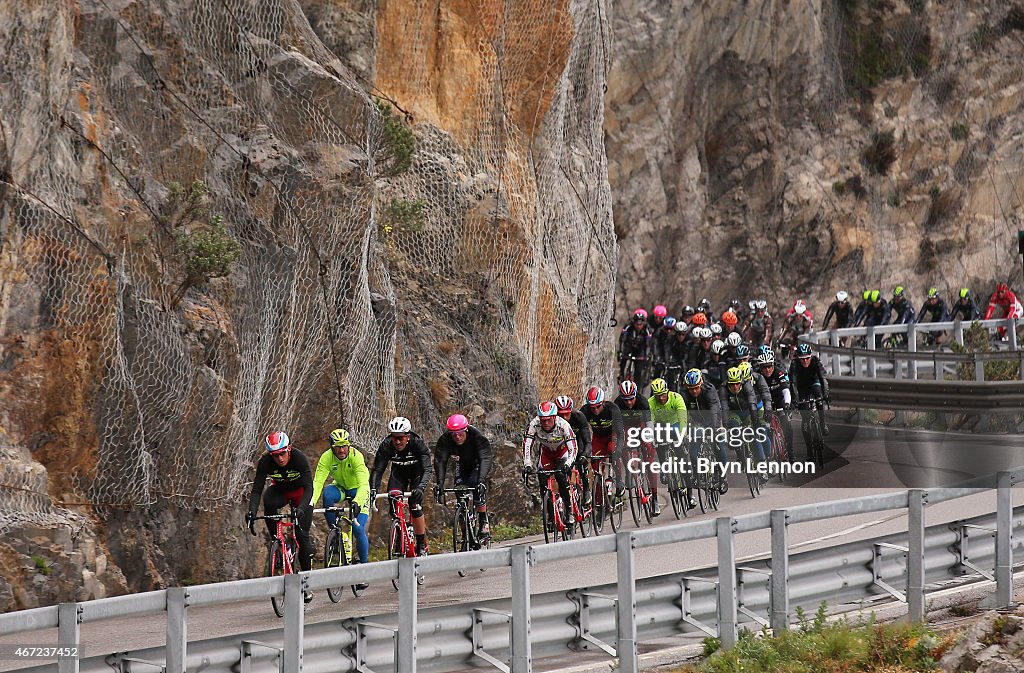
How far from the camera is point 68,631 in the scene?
710 centimetres

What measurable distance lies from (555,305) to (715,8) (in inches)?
826

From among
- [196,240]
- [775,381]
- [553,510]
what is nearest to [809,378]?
[775,381]

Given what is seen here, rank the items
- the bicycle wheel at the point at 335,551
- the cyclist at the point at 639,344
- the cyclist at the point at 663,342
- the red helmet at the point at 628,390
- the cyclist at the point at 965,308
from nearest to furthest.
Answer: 1. the bicycle wheel at the point at 335,551
2. the red helmet at the point at 628,390
3. the cyclist at the point at 663,342
4. the cyclist at the point at 639,344
5. the cyclist at the point at 965,308

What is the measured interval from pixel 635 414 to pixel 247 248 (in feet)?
17.3

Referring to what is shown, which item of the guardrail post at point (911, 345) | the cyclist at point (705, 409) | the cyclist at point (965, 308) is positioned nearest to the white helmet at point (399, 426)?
the cyclist at point (705, 409)

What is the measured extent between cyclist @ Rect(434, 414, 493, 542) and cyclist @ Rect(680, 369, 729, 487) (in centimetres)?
448

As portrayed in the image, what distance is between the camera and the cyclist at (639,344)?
1094 inches

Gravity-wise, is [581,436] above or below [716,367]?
below

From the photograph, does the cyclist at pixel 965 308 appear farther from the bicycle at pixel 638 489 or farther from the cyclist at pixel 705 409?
the bicycle at pixel 638 489

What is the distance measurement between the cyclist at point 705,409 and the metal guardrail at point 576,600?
7145 mm

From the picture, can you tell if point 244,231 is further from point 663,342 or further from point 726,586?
point 663,342

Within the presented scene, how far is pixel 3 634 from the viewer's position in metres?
7.06

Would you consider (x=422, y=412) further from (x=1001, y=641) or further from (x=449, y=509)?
(x=1001, y=641)

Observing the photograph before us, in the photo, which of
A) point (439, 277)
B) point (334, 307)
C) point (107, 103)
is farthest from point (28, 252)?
point (439, 277)
